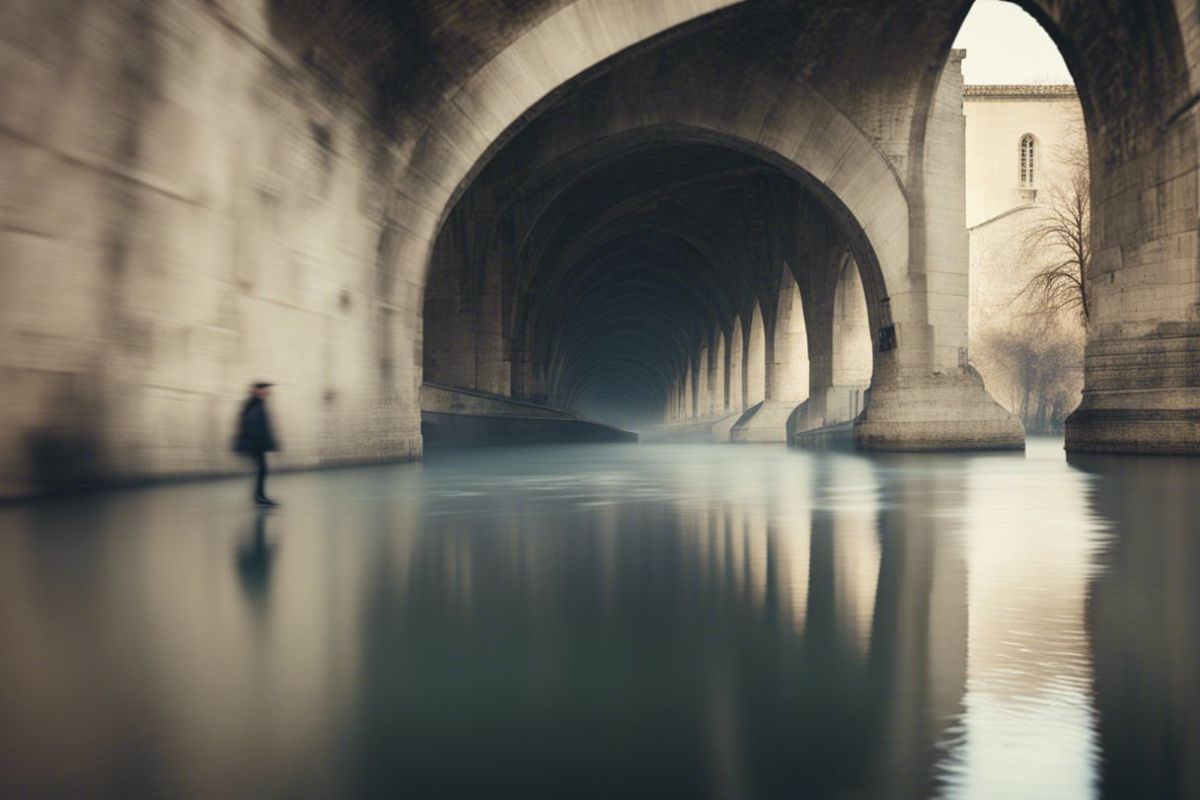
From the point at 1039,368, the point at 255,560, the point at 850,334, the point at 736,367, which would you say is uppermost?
the point at 850,334

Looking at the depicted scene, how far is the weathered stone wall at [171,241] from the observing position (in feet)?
26.3

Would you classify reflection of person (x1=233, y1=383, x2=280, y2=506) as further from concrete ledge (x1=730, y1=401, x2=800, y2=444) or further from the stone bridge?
concrete ledge (x1=730, y1=401, x2=800, y2=444)

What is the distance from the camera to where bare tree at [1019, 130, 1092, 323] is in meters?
37.8

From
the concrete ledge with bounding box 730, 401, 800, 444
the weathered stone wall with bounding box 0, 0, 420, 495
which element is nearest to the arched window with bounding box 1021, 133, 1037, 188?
the concrete ledge with bounding box 730, 401, 800, 444

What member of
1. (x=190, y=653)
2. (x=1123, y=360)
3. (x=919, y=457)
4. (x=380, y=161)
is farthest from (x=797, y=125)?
(x=190, y=653)

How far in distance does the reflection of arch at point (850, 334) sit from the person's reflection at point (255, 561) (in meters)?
25.5

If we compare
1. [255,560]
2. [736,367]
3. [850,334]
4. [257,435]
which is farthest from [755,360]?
[255,560]

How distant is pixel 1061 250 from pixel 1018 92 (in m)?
9.83

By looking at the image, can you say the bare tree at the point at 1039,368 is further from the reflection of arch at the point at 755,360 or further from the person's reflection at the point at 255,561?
the person's reflection at the point at 255,561

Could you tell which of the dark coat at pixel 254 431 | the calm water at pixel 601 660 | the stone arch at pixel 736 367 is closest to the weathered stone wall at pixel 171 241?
the dark coat at pixel 254 431

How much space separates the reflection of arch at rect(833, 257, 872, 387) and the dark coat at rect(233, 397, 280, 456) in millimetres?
24038

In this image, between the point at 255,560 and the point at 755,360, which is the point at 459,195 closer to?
the point at 255,560

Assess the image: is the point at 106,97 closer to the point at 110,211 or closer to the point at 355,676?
the point at 110,211

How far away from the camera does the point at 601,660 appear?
10.4 feet
